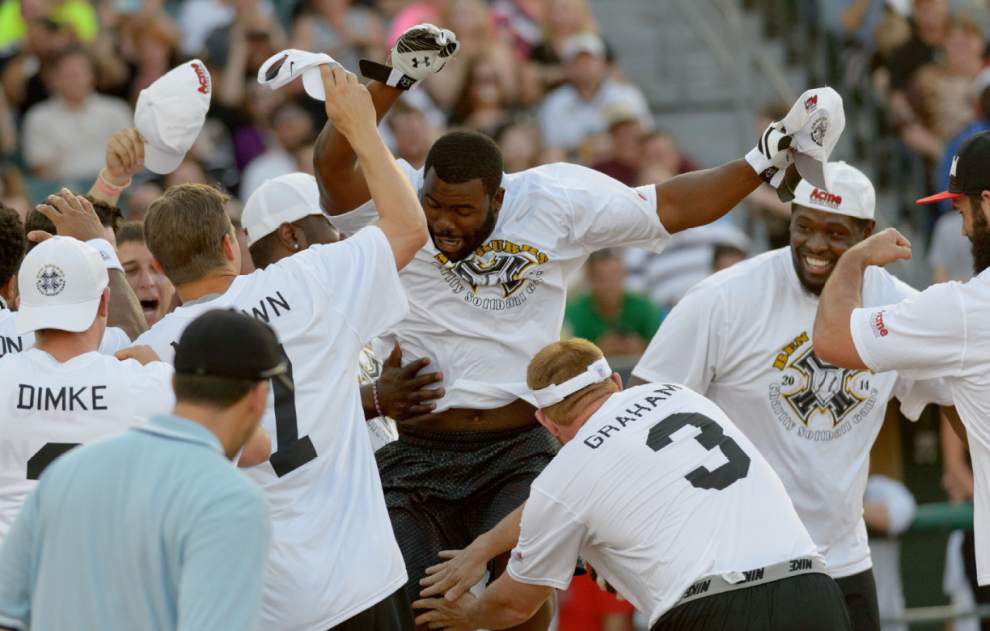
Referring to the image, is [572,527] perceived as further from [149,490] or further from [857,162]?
[857,162]

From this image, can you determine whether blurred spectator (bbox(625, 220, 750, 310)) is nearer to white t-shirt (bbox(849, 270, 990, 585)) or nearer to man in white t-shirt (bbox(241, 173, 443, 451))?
man in white t-shirt (bbox(241, 173, 443, 451))

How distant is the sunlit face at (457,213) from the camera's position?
6170 mm

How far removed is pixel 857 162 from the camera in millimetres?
14164

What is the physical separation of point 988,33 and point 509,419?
9.64 metres

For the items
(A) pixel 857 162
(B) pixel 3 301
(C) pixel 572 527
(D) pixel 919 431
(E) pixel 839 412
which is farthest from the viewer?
(A) pixel 857 162

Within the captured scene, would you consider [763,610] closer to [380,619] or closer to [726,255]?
[380,619]

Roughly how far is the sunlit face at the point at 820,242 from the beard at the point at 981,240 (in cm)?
113

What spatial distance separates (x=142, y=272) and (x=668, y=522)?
9.80ft

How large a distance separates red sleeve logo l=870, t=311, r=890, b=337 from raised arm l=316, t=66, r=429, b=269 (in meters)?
1.61

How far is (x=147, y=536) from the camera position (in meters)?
3.91

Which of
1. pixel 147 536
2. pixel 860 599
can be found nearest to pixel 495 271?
pixel 860 599

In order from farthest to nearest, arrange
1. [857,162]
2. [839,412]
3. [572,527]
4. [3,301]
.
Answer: [857,162] < [839,412] < [3,301] < [572,527]

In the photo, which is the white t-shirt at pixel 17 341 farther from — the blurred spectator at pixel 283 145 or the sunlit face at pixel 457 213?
the blurred spectator at pixel 283 145

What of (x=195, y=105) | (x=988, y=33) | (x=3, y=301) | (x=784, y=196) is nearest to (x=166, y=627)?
(x=3, y=301)
